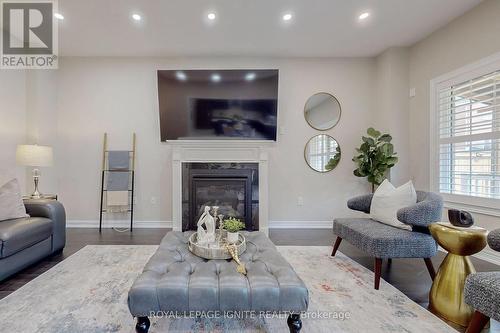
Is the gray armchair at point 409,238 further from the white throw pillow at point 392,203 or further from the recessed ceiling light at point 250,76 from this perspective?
the recessed ceiling light at point 250,76

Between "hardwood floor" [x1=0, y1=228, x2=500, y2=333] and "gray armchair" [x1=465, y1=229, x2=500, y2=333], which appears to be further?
"hardwood floor" [x1=0, y1=228, x2=500, y2=333]

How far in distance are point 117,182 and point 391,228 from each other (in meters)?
4.08

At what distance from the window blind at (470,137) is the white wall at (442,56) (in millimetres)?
245

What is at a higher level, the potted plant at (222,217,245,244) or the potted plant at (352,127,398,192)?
the potted plant at (352,127,398,192)

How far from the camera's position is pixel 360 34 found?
3621mm

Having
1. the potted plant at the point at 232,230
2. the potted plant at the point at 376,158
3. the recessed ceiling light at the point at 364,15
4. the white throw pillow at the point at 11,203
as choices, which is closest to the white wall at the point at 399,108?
the potted plant at the point at 376,158

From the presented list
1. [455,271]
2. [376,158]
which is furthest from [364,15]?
[455,271]

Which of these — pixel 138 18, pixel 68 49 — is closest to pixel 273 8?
pixel 138 18

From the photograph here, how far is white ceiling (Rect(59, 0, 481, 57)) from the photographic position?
9.72 feet

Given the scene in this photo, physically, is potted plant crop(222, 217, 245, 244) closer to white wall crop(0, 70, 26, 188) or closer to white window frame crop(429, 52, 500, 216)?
white window frame crop(429, 52, 500, 216)

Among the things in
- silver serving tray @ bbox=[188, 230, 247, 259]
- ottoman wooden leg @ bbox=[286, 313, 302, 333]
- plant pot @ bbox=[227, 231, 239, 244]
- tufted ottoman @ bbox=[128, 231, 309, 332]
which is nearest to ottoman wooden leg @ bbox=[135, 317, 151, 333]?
tufted ottoman @ bbox=[128, 231, 309, 332]

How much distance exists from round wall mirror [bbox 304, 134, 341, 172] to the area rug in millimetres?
2036

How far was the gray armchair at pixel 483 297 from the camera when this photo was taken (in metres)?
1.31

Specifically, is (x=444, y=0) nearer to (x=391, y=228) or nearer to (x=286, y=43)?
(x=286, y=43)
